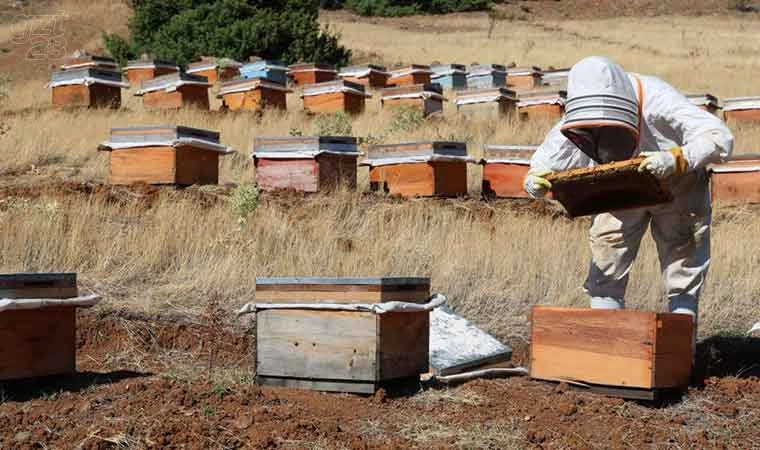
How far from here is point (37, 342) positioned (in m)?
5.48

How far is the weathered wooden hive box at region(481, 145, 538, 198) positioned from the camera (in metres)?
12.3

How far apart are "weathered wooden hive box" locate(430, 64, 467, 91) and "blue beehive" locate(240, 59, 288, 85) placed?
453 centimetres

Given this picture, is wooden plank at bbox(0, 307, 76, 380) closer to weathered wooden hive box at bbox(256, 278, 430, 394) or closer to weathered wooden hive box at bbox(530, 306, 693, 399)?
weathered wooden hive box at bbox(256, 278, 430, 394)

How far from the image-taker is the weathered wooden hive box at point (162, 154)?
11.1m

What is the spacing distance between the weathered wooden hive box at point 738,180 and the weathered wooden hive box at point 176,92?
9.06 m

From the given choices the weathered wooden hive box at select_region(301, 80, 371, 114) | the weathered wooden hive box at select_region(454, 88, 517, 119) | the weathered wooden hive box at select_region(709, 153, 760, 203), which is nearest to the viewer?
Answer: the weathered wooden hive box at select_region(709, 153, 760, 203)

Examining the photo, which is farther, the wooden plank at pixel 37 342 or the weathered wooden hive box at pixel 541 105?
the weathered wooden hive box at pixel 541 105

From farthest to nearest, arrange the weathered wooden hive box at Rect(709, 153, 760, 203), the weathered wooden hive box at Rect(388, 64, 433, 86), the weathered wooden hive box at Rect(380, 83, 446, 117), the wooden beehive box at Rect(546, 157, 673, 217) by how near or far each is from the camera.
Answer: the weathered wooden hive box at Rect(388, 64, 433, 86) < the weathered wooden hive box at Rect(380, 83, 446, 117) < the weathered wooden hive box at Rect(709, 153, 760, 203) < the wooden beehive box at Rect(546, 157, 673, 217)

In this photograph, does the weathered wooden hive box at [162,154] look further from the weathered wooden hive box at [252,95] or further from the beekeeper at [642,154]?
the weathered wooden hive box at [252,95]

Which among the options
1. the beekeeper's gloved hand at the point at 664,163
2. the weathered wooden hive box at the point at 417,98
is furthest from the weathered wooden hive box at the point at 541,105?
the beekeeper's gloved hand at the point at 664,163

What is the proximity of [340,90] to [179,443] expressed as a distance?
45.5ft

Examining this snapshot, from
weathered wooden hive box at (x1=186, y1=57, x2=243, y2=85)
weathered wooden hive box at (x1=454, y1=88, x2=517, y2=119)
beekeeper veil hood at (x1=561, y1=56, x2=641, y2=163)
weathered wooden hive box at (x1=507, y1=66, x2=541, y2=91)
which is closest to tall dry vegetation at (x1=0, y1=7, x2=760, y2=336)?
beekeeper veil hood at (x1=561, y1=56, x2=641, y2=163)

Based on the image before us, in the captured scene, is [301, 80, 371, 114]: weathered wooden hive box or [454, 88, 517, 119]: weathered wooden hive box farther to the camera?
[454, 88, 517, 119]: weathered wooden hive box

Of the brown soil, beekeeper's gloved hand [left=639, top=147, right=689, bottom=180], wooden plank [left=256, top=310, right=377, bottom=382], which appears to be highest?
beekeeper's gloved hand [left=639, top=147, right=689, bottom=180]
